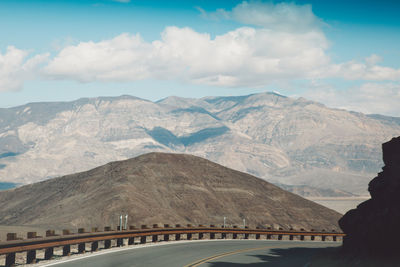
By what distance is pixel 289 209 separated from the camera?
105 metres

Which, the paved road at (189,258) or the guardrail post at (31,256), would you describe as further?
the paved road at (189,258)

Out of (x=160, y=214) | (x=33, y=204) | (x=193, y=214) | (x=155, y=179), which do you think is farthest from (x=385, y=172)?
(x=33, y=204)

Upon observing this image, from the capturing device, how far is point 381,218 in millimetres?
19875

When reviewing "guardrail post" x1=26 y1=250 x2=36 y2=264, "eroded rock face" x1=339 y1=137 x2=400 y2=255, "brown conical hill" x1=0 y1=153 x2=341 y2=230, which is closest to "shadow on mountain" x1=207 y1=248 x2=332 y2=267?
"eroded rock face" x1=339 y1=137 x2=400 y2=255

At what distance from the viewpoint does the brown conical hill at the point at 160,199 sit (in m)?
75.1

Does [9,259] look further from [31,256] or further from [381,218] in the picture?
[381,218]

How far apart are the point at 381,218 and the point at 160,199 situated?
69905 mm

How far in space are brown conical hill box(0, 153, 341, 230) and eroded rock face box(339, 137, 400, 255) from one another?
152ft

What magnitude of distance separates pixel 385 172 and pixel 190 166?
92.3m

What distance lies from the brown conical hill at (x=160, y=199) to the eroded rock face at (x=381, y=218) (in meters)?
46.4

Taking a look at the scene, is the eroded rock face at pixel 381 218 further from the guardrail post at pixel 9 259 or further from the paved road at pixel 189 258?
the guardrail post at pixel 9 259

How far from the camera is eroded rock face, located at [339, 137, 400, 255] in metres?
19.3

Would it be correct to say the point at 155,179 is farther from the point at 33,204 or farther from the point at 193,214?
the point at 33,204

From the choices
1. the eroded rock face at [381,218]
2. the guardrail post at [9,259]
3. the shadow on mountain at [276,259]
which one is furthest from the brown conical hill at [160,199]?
the guardrail post at [9,259]
